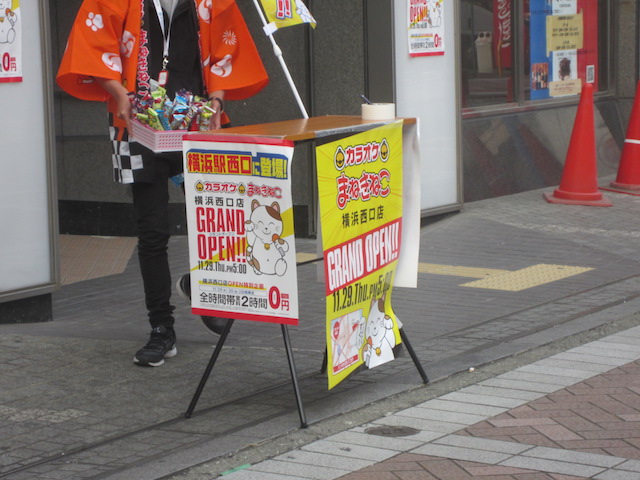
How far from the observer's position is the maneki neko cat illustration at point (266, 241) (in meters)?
4.79

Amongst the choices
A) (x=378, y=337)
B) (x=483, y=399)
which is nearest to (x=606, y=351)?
(x=483, y=399)

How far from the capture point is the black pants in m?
5.79

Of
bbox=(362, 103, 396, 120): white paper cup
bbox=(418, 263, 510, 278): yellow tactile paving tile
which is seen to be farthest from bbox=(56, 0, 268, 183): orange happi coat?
bbox=(418, 263, 510, 278): yellow tactile paving tile

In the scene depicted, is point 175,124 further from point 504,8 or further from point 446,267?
point 504,8

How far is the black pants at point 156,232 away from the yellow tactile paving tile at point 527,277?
8.69 ft

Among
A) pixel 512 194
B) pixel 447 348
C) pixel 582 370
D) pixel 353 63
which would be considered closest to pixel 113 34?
pixel 447 348

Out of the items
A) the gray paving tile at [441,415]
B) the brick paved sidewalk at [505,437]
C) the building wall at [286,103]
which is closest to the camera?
the brick paved sidewalk at [505,437]

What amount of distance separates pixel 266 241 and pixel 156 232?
3.65ft

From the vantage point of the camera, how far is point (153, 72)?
18.9ft

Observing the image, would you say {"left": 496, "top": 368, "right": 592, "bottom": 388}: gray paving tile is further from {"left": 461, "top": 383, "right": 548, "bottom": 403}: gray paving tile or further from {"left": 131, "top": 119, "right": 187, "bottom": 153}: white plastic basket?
{"left": 131, "top": 119, "right": 187, "bottom": 153}: white plastic basket

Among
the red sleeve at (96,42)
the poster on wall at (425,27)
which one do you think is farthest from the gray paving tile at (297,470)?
the poster on wall at (425,27)

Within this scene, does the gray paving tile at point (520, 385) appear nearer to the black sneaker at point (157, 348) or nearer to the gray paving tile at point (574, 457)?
the gray paving tile at point (574, 457)

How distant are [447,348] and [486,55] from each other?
6.30 metres

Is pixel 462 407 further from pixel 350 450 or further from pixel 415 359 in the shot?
pixel 350 450
